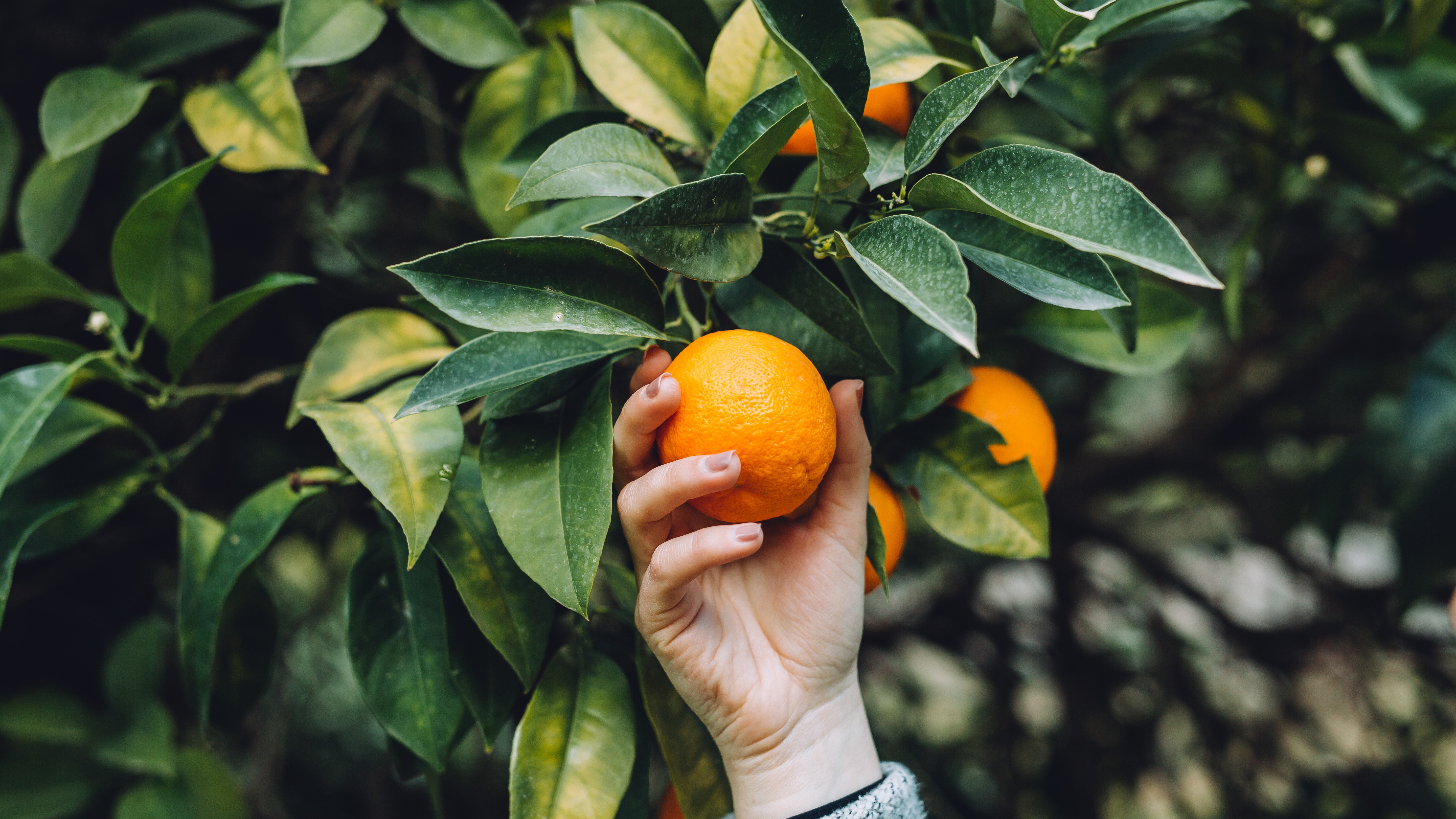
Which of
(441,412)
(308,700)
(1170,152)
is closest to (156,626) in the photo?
(308,700)

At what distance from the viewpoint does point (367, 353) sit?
2.62 ft

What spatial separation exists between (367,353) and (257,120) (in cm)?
29

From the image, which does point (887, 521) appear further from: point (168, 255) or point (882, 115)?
point (168, 255)

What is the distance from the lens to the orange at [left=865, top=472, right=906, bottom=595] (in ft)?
2.44

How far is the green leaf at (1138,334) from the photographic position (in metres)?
0.80

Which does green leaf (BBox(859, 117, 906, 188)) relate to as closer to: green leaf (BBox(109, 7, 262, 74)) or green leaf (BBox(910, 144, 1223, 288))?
green leaf (BBox(910, 144, 1223, 288))

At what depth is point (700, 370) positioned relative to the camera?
557mm

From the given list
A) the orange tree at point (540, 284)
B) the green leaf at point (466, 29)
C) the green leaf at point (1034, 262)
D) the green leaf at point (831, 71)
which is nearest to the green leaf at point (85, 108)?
the orange tree at point (540, 284)

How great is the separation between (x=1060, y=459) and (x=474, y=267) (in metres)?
1.59

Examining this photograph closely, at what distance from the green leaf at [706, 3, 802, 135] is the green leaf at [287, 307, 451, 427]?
0.36m

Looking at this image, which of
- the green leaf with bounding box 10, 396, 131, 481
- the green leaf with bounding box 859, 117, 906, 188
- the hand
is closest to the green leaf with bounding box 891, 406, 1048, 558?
the hand

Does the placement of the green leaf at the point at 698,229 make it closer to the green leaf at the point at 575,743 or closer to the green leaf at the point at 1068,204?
the green leaf at the point at 1068,204

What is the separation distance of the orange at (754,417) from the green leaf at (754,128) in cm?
12

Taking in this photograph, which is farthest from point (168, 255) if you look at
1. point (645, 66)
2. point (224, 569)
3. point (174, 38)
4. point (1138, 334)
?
point (1138, 334)
